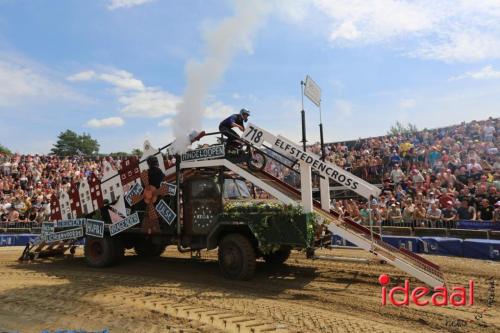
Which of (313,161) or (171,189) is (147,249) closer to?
(171,189)

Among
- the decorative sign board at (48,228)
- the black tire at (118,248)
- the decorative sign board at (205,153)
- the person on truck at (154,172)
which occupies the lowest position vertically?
the black tire at (118,248)

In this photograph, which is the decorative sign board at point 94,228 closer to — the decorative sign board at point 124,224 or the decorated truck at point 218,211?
the decorated truck at point 218,211

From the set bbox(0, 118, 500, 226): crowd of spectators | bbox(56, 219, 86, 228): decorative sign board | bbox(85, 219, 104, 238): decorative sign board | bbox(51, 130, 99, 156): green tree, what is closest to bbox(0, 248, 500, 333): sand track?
bbox(85, 219, 104, 238): decorative sign board

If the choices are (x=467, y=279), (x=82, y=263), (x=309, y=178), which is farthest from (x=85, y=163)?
(x=467, y=279)

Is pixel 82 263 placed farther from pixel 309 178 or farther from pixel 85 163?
pixel 85 163

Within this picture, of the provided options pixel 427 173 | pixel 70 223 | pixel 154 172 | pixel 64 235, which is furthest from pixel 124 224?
pixel 427 173

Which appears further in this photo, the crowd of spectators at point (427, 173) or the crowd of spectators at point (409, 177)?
the crowd of spectators at point (409, 177)

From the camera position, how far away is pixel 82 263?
34.1ft

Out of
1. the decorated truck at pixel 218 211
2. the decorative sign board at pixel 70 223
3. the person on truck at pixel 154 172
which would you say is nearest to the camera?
→ the decorated truck at pixel 218 211

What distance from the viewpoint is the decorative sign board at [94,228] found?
9.62 metres

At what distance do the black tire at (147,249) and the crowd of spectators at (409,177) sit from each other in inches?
134

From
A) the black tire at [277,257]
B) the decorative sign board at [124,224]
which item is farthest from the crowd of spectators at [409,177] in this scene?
the decorative sign board at [124,224]

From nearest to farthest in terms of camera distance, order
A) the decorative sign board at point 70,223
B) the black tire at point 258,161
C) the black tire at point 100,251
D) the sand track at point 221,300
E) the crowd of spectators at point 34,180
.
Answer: the sand track at point 221,300
the black tire at point 258,161
the black tire at point 100,251
the decorative sign board at point 70,223
the crowd of spectators at point 34,180

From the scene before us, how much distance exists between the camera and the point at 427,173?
1620 cm
